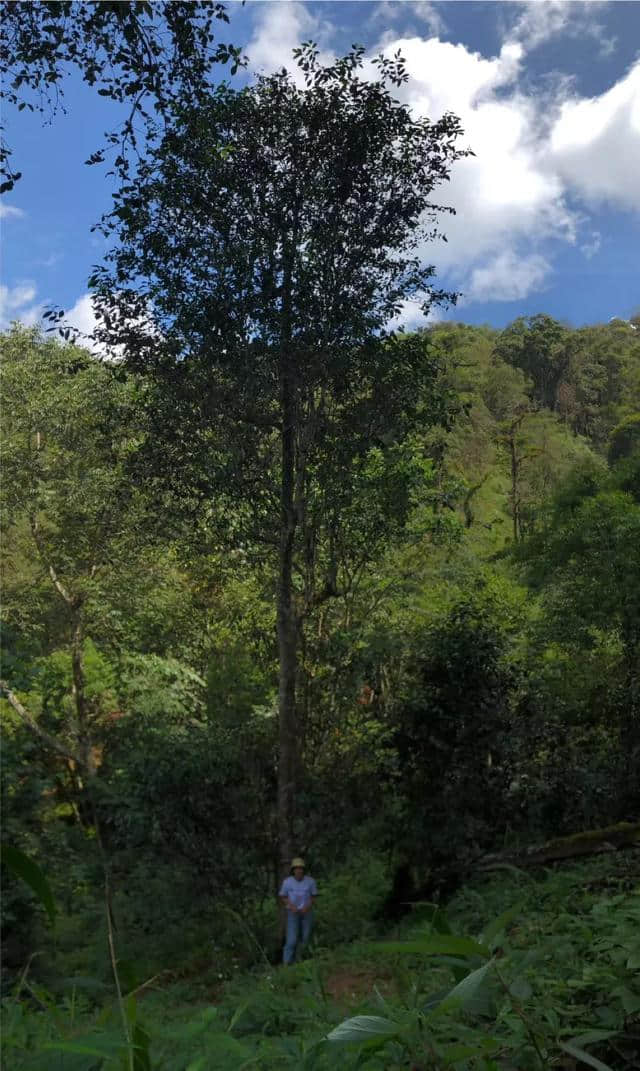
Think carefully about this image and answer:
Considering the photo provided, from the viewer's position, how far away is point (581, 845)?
6512 mm

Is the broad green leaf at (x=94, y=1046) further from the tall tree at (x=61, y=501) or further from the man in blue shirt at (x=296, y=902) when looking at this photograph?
the tall tree at (x=61, y=501)

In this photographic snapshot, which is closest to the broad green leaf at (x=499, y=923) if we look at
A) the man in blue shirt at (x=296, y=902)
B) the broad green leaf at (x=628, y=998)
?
the broad green leaf at (x=628, y=998)

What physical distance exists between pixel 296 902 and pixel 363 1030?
7.90 meters

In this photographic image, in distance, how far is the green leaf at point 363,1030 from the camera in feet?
3.05

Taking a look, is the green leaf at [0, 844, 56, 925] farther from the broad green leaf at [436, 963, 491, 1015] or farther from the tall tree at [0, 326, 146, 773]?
the tall tree at [0, 326, 146, 773]

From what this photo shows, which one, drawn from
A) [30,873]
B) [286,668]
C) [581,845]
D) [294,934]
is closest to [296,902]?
[294,934]

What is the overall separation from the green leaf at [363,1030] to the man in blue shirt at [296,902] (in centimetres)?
759

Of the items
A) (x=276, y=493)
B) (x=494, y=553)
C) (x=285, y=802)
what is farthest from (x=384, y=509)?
(x=494, y=553)

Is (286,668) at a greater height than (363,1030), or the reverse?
(363,1030)

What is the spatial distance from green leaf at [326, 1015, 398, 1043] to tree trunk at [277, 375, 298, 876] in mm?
7882

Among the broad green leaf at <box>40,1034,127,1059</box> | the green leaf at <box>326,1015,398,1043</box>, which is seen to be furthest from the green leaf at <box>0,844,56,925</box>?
the green leaf at <box>326,1015,398,1043</box>

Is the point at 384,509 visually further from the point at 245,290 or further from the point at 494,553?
the point at 494,553

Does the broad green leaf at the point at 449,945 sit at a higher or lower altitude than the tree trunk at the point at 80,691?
higher

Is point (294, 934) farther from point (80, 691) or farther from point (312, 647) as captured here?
point (80, 691)
